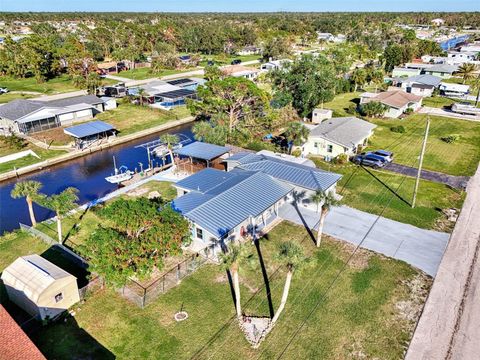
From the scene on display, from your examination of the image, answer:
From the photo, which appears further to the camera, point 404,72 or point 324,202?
point 404,72

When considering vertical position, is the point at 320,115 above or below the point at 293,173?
below

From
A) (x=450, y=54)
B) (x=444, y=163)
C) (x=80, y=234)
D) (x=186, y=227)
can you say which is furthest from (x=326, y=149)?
(x=450, y=54)

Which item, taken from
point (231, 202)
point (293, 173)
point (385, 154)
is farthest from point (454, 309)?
point (385, 154)

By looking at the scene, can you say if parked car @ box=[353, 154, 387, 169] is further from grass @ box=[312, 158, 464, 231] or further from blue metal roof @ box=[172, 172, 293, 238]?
blue metal roof @ box=[172, 172, 293, 238]

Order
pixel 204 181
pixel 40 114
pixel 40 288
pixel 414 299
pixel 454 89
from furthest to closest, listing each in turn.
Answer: pixel 454 89 → pixel 40 114 → pixel 204 181 → pixel 414 299 → pixel 40 288

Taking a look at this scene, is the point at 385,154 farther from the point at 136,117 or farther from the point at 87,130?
the point at 136,117

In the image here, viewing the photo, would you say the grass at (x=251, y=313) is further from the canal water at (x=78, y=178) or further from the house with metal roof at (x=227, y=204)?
the canal water at (x=78, y=178)

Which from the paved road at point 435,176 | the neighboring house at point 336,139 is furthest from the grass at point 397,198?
the neighboring house at point 336,139

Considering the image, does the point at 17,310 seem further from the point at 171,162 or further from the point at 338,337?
the point at 171,162
